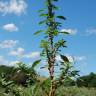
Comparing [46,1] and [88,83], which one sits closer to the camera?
[46,1]

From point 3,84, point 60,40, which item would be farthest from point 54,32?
point 3,84

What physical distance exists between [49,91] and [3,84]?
488 mm

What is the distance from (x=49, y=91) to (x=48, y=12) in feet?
2.64

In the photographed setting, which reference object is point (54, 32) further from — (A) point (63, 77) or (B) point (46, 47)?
(A) point (63, 77)

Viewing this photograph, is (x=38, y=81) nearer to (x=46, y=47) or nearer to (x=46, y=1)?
(x=46, y=47)

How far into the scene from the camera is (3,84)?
4121mm

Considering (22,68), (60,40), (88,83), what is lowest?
(22,68)

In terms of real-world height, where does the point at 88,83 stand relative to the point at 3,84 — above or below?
above

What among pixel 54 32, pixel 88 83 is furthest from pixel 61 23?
pixel 88 83

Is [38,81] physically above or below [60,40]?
below

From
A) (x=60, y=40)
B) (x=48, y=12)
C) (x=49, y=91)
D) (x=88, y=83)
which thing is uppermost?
(x=88, y=83)

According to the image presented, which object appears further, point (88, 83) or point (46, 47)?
point (88, 83)

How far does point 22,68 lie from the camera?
13.8ft

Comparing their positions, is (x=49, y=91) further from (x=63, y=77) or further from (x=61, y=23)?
(x=61, y=23)
